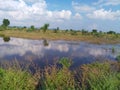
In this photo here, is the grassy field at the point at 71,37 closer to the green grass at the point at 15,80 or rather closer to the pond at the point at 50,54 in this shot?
the pond at the point at 50,54

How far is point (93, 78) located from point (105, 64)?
347 inches

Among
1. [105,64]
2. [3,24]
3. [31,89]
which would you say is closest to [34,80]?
[31,89]

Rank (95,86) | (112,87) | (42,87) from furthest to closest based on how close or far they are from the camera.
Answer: (42,87) < (95,86) < (112,87)

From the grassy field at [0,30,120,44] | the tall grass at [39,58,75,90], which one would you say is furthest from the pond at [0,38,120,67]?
the grassy field at [0,30,120,44]

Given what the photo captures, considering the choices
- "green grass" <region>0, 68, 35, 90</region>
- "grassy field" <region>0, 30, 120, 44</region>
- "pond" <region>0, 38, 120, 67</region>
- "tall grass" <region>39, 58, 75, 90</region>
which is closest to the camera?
"green grass" <region>0, 68, 35, 90</region>

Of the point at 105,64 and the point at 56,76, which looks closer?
the point at 56,76

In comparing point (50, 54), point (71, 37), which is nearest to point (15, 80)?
point (50, 54)

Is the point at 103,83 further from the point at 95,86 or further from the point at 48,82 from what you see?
the point at 48,82

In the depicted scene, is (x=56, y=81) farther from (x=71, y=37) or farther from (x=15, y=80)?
(x=71, y=37)

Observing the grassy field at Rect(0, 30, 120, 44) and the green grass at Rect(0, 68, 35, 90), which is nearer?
the green grass at Rect(0, 68, 35, 90)

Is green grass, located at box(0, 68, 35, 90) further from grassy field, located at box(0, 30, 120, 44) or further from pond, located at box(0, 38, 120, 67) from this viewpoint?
grassy field, located at box(0, 30, 120, 44)

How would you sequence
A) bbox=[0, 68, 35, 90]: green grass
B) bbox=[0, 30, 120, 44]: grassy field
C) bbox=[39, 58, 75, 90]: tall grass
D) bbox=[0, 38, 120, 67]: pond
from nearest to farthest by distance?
bbox=[0, 68, 35, 90]: green grass, bbox=[39, 58, 75, 90]: tall grass, bbox=[0, 38, 120, 67]: pond, bbox=[0, 30, 120, 44]: grassy field

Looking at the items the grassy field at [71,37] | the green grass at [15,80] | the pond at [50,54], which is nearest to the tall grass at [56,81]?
the green grass at [15,80]

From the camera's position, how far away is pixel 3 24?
111 meters
